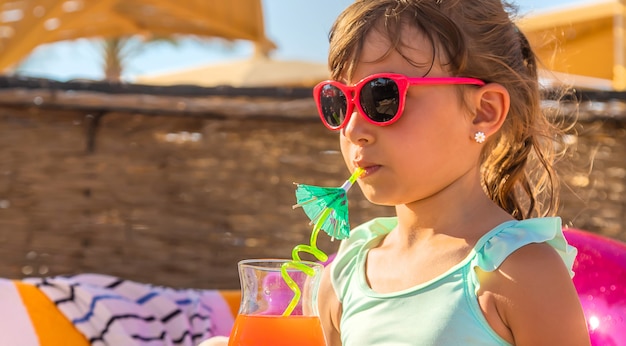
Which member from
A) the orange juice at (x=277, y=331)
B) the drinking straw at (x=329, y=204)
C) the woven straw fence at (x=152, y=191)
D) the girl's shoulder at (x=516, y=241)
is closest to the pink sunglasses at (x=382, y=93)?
the drinking straw at (x=329, y=204)

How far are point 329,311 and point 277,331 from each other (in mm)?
535

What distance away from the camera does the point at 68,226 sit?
3.02m

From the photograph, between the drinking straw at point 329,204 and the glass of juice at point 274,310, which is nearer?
the glass of juice at point 274,310

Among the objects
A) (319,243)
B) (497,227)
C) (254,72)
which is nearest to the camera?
(497,227)

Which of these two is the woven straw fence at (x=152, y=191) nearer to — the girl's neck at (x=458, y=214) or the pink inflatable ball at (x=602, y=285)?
the pink inflatable ball at (x=602, y=285)

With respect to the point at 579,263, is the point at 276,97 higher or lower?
higher

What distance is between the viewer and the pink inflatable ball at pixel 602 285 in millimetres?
1676

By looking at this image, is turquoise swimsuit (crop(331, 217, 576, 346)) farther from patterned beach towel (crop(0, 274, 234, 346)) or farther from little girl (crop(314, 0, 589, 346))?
patterned beach towel (crop(0, 274, 234, 346))

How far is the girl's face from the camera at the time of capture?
148cm

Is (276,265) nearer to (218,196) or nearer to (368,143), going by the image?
(368,143)

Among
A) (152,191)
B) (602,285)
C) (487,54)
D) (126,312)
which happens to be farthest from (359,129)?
(152,191)

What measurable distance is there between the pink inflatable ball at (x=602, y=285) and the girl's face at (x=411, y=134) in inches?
19.1

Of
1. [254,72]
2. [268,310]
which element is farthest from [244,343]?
[254,72]

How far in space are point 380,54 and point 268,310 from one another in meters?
0.51
